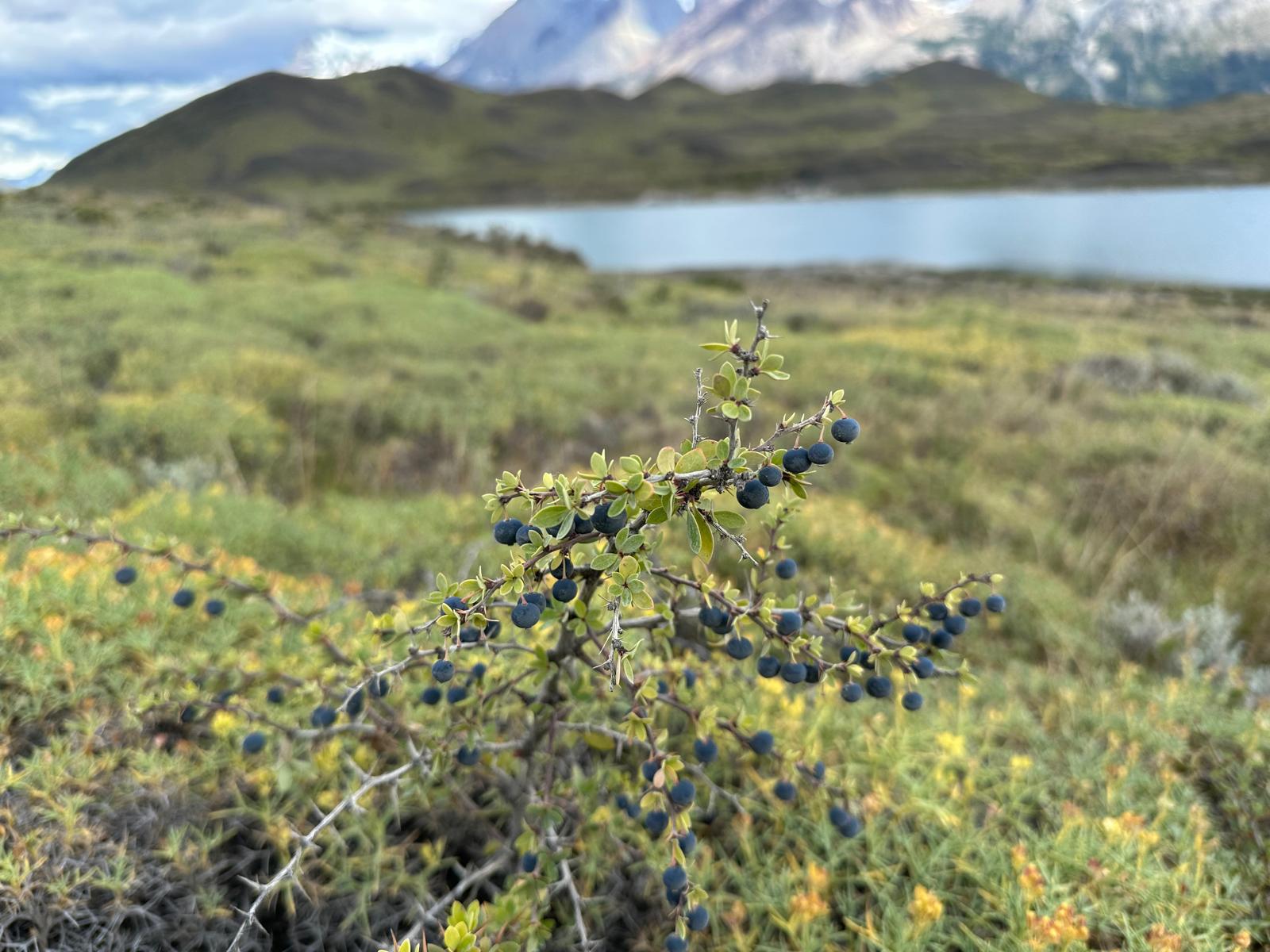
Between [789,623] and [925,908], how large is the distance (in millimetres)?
1144

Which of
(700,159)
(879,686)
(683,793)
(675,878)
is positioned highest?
(700,159)

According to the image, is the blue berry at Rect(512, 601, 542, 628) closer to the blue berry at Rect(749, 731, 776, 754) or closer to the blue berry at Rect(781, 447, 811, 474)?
the blue berry at Rect(781, 447, 811, 474)

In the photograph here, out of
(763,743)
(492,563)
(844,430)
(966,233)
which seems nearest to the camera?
(844,430)

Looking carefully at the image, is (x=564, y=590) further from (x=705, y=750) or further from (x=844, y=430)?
(x=705, y=750)

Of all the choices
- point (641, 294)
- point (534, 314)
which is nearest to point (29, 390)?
point (534, 314)

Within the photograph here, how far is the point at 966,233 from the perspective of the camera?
71.3 m

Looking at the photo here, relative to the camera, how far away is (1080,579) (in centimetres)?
629

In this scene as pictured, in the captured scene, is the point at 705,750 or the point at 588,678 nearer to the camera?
the point at 705,750

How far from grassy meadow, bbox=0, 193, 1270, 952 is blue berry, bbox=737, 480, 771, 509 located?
125 cm

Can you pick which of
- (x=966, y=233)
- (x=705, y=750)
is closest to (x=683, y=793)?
(x=705, y=750)

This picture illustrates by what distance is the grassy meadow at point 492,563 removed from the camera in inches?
88.7

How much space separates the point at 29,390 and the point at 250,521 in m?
3.18

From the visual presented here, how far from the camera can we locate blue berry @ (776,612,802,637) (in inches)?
72.6

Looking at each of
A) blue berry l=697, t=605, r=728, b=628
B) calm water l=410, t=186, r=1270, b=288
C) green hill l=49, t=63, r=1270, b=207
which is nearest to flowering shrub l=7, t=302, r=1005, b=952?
blue berry l=697, t=605, r=728, b=628
